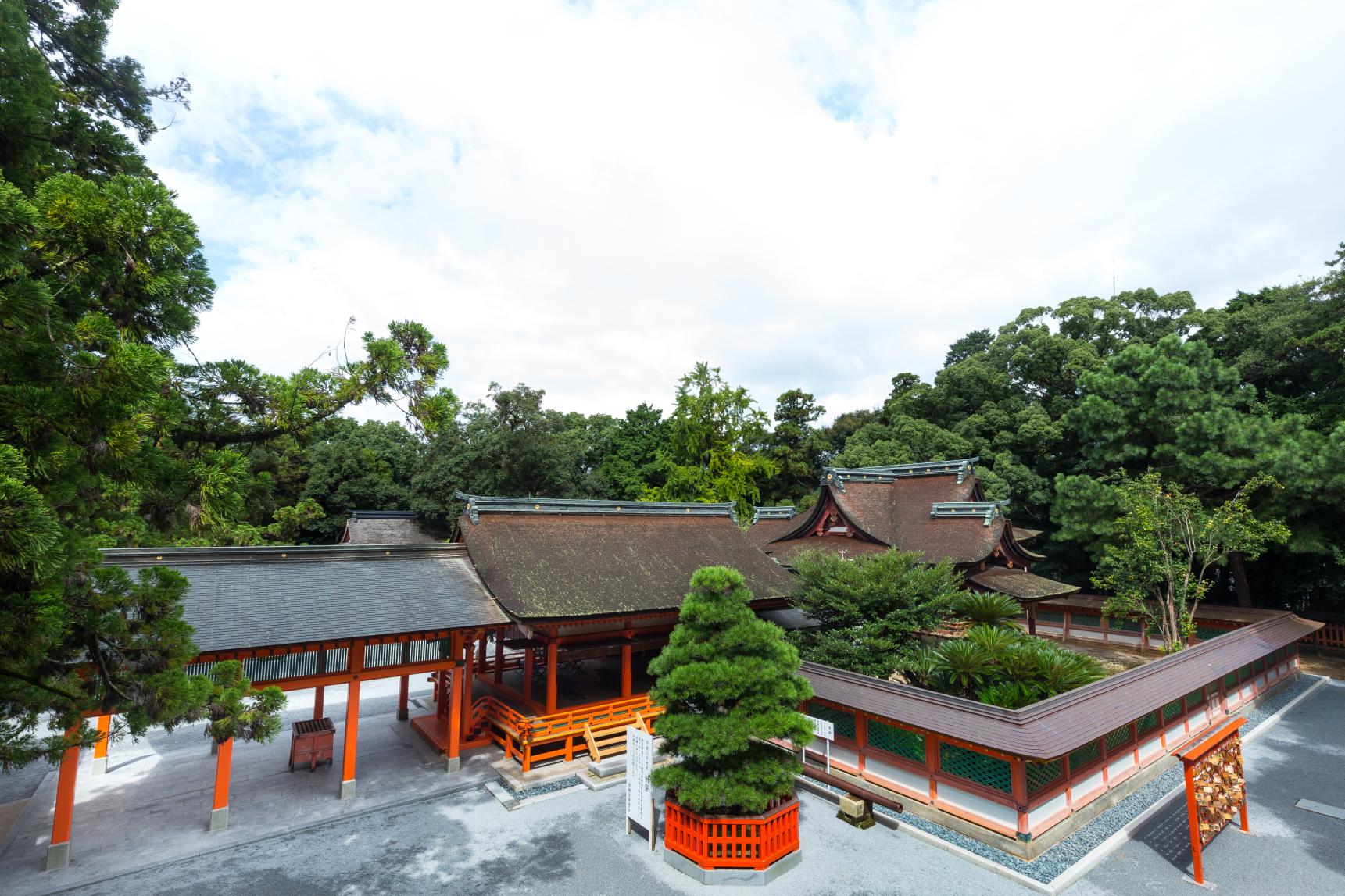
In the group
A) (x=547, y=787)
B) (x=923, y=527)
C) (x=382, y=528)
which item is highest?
(x=923, y=527)

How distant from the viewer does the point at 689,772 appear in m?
9.06

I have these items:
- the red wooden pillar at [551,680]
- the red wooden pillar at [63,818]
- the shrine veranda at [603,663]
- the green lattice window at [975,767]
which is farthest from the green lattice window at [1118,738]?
the red wooden pillar at [63,818]

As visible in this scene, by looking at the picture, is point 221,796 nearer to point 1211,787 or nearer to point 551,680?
point 551,680

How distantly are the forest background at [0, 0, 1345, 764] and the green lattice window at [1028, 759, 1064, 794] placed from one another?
1007 centimetres

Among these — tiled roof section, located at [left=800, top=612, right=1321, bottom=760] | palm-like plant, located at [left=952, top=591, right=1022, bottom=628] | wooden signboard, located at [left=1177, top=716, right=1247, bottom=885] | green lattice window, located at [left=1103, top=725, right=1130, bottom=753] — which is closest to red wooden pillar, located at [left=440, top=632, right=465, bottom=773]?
tiled roof section, located at [left=800, top=612, right=1321, bottom=760]

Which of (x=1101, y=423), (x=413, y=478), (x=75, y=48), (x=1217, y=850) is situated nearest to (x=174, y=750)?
(x=75, y=48)

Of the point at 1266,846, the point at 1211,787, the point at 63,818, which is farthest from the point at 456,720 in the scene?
the point at 1266,846

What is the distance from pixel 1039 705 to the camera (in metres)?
9.61

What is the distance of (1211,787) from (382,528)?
3308cm

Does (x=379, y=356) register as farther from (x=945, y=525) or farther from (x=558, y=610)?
(x=945, y=525)

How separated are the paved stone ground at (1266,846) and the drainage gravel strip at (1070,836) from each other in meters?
0.33

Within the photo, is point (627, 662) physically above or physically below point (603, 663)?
above

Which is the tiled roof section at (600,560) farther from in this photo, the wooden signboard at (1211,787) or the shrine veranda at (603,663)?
the wooden signboard at (1211,787)

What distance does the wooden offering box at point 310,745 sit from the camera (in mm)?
12219
